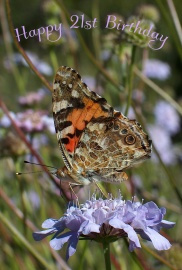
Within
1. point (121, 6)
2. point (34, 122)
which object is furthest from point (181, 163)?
point (121, 6)

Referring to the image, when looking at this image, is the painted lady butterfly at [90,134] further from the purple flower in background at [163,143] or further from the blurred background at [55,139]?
the purple flower in background at [163,143]

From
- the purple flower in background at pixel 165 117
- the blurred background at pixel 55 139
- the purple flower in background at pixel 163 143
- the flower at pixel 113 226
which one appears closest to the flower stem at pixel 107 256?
the flower at pixel 113 226

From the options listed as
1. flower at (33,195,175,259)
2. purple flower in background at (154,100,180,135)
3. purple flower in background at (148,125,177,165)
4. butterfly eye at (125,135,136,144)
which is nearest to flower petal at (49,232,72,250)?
flower at (33,195,175,259)

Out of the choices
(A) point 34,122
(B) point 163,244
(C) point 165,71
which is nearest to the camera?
(B) point 163,244

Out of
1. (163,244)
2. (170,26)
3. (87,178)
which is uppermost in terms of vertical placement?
(170,26)

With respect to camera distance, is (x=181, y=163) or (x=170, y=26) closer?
(x=170, y=26)

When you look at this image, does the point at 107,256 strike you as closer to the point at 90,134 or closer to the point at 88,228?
the point at 88,228

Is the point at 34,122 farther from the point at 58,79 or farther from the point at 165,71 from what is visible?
the point at 165,71
